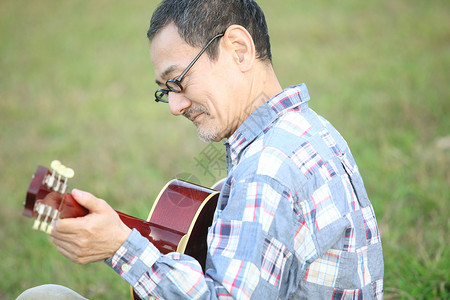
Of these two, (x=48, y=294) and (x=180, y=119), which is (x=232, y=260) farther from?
(x=180, y=119)

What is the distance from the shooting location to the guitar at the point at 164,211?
1459mm

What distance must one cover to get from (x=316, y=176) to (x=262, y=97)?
0.44m

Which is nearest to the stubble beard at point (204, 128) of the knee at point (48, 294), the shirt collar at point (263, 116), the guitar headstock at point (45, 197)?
the shirt collar at point (263, 116)

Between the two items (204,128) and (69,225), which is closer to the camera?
(69,225)

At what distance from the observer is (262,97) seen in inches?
72.0

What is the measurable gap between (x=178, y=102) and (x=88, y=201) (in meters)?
0.61

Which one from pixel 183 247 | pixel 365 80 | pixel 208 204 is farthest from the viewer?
pixel 365 80

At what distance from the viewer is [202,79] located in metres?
1.80

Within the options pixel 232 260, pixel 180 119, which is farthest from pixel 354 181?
pixel 180 119

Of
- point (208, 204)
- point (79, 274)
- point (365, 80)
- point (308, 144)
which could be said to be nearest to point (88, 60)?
point (365, 80)

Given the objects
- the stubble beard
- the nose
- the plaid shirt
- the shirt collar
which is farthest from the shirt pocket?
the nose

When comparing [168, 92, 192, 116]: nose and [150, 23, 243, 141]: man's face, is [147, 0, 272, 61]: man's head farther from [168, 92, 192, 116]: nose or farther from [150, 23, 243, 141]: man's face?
[168, 92, 192, 116]: nose

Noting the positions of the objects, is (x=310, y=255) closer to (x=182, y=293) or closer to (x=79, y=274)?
(x=182, y=293)

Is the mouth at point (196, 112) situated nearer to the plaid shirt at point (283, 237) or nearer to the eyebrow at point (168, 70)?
the eyebrow at point (168, 70)
